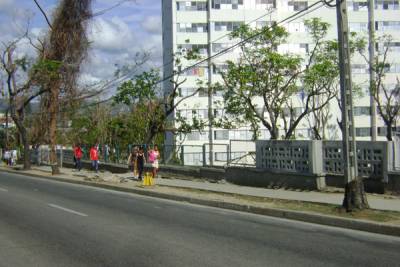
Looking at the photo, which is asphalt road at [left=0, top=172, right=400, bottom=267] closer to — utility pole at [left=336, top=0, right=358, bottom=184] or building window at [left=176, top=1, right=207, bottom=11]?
utility pole at [left=336, top=0, right=358, bottom=184]

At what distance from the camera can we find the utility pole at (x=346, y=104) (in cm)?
1190

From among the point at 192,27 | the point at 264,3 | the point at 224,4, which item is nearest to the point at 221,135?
the point at 192,27

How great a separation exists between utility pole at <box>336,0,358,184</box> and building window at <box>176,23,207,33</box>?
57.5 metres

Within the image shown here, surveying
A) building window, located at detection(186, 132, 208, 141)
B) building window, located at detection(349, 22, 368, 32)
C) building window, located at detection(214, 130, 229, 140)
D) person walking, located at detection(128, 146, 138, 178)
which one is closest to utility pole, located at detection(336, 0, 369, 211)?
person walking, located at detection(128, 146, 138, 178)

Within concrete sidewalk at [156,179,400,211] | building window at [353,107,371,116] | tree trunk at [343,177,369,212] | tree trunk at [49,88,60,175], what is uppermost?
building window at [353,107,371,116]

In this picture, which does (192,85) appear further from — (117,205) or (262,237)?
(262,237)

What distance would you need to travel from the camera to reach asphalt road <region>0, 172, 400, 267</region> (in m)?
7.70

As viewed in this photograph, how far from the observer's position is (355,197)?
11703mm

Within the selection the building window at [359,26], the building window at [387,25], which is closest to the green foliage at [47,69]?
the building window at [359,26]

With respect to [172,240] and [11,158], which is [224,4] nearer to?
[11,158]

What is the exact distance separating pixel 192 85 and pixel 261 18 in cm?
1232

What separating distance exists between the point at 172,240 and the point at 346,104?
5.25 meters

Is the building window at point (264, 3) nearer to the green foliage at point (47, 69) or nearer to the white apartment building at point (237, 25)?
the white apartment building at point (237, 25)

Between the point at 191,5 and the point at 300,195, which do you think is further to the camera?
the point at 191,5
